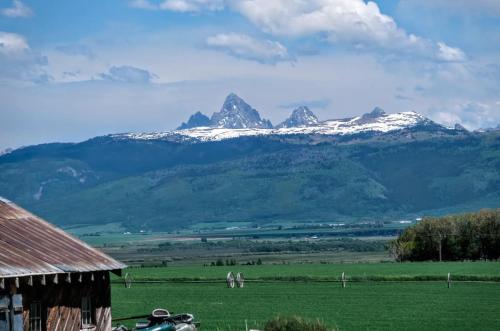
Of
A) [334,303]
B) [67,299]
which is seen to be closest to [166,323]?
[67,299]

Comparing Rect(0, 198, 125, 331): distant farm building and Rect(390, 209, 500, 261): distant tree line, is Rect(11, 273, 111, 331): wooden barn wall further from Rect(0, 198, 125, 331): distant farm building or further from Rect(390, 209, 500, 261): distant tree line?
Rect(390, 209, 500, 261): distant tree line

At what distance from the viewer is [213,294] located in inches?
2584

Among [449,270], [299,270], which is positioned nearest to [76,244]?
[449,270]

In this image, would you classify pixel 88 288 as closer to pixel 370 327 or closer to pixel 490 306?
pixel 370 327

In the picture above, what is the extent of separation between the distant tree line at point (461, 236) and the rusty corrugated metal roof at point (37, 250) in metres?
65.0

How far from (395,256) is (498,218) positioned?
11.0 meters

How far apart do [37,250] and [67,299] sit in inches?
69.6

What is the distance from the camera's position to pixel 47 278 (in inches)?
1221

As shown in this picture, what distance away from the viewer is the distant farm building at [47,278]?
2912cm

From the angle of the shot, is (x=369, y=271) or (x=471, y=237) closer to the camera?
(x=369, y=271)

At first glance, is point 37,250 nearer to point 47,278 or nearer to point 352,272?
point 47,278

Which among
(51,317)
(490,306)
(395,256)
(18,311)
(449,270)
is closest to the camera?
(18,311)

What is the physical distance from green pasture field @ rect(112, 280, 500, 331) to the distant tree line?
82.8ft

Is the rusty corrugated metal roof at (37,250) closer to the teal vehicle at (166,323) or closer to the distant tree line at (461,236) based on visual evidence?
the teal vehicle at (166,323)
